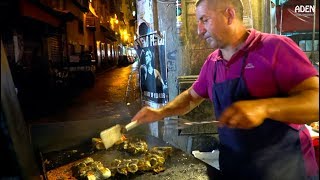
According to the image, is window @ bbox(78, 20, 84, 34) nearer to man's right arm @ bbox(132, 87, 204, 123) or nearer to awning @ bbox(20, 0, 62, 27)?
awning @ bbox(20, 0, 62, 27)

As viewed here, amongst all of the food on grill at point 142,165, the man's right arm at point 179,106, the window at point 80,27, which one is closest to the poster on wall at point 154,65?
the food on grill at point 142,165

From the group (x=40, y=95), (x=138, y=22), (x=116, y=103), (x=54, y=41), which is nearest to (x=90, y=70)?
(x=54, y=41)

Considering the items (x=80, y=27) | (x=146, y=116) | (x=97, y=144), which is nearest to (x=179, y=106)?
(x=146, y=116)

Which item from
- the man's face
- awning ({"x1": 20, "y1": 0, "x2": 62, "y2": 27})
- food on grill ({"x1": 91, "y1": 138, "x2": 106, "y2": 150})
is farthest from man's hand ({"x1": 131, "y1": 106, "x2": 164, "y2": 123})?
awning ({"x1": 20, "y1": 0, "x2": 62, "y2": 27})

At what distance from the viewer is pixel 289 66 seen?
6.98ft

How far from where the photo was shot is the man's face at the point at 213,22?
2.47 metres

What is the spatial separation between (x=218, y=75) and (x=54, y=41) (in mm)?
21646

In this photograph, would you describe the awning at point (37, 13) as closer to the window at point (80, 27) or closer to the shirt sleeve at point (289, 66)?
the window at point (80, 27)

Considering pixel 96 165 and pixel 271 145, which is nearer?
pixel 271 145

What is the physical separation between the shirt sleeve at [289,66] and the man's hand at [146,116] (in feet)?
4.03

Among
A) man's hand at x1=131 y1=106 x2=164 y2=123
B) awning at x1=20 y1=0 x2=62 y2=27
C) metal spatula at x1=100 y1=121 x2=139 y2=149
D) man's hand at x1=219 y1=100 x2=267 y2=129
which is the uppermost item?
awning at x1=20 y1=0 x2=62 y2=27

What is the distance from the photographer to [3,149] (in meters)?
1.33

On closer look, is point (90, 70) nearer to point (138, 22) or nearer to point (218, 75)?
point (138, 22)

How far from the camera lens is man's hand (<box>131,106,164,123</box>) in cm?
282
